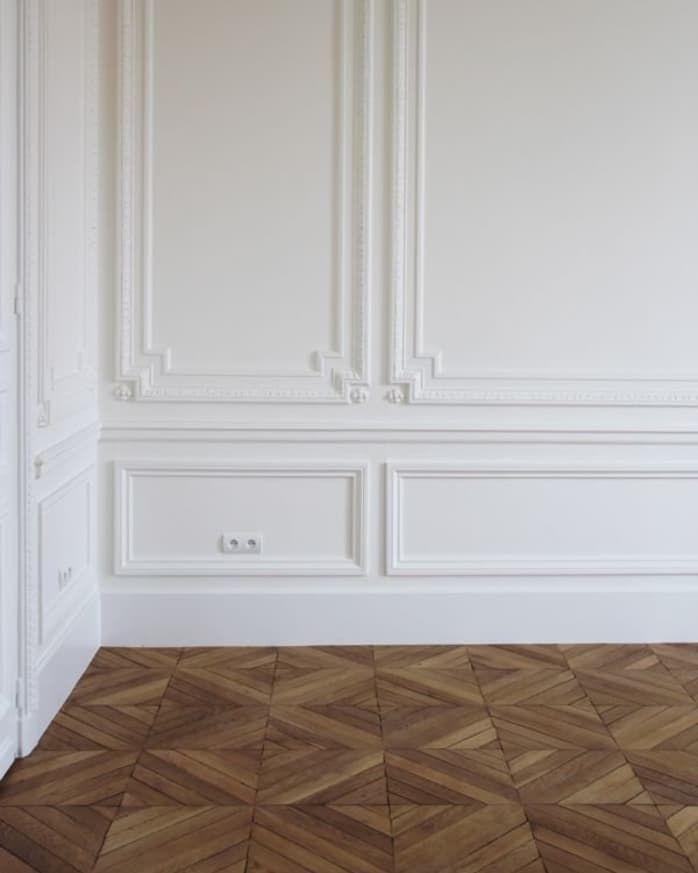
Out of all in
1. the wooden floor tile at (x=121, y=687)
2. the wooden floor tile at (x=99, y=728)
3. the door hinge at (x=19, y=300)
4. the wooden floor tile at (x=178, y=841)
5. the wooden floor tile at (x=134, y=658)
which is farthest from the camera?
the wooden floor tile at (x=134, y=658)

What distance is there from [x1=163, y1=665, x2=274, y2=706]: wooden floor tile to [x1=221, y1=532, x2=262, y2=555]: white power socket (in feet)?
1.22

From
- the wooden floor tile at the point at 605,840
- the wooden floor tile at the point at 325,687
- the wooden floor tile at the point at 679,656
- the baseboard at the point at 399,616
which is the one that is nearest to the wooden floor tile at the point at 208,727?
the wooden floor tile at the point at 325,687

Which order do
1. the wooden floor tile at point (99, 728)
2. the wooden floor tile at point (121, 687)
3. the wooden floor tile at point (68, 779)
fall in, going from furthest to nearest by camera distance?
the wooden floor tile at point (121, 687) → the wooden floor tile at point (99, 728) → the wooden floor tile at point (68, 779)

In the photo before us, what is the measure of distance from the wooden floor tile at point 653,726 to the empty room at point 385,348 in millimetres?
116

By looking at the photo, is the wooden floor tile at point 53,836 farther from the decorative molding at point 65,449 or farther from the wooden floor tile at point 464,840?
the decorative molding at point 65,449

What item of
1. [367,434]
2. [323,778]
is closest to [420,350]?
[367,434]

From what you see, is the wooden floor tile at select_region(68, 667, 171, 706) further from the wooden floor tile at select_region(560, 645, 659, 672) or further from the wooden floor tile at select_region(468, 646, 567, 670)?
the wooden floor tile at select_region(560, 645, 659, 672)

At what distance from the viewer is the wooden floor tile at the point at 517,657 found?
299 centimetres

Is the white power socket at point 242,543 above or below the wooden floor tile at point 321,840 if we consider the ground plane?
above

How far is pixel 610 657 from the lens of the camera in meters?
3.08

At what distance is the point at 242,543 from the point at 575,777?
4.24 ft

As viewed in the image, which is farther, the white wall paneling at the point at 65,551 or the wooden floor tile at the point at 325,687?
the wooden floor tile at the point at 325,687

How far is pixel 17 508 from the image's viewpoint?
2.31 meters

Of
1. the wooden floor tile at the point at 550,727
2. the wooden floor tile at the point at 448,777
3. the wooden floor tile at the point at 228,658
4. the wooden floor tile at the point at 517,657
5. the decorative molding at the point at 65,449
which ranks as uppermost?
the decorative molding at the point at 65,449
